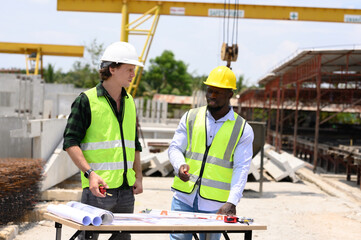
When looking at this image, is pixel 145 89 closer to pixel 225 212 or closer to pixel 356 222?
pixel 356 222

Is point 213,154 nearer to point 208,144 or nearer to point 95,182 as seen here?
point 208,144

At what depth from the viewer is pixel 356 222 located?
9.02 metres

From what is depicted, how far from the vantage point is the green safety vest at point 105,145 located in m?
3.69

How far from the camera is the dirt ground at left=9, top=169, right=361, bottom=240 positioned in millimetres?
7342

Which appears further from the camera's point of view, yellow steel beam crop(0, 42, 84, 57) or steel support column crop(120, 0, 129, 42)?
yellow steel beam crop(0, 42, 84, 57)

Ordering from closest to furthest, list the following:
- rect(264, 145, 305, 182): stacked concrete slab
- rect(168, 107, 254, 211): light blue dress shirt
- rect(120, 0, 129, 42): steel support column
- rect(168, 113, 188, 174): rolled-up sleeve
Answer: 1. rect(168, 107, 254, 211): light blue dress shirt
2. rect(168, 113, 188, 174): rolled-up sleeve
3. rect(264, 145, 305, 182): stacked concrete slab
4. rect(120, 0, 129, 42): steel support column

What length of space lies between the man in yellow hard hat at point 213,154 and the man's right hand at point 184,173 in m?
0.02

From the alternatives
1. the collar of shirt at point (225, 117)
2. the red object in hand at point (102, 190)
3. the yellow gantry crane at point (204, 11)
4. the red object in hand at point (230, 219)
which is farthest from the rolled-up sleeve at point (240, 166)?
the yellow gantry crane at point (204, 11)

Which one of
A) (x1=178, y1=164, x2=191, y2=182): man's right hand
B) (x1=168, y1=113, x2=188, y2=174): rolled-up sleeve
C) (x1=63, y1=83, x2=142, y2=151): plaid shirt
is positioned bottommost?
(x1=178, y1=164, x2=191, y2=182): man's right hand

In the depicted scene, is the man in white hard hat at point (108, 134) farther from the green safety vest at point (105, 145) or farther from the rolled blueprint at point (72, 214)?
the rolled blueprint at point (72, 214)

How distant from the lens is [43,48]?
118ft

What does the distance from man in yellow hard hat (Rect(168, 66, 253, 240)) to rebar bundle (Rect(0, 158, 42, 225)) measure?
317cm

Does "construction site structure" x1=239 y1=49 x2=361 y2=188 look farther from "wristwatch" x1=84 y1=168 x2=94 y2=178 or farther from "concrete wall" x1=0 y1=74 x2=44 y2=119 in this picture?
"wristwatch" x1=84 y1=168 x2=94 y2=178

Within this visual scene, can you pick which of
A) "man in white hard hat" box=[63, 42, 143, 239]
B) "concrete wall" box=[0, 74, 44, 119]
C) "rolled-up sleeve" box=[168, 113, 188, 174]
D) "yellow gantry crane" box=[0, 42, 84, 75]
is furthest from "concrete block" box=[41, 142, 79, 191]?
"yellow gantry crane" box=[0, 42, 84, 75]
